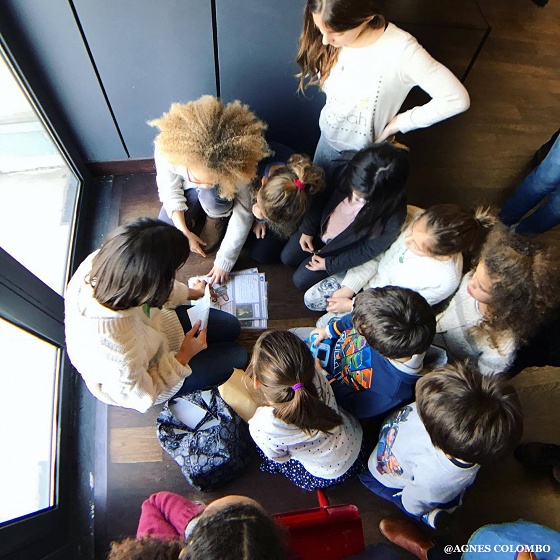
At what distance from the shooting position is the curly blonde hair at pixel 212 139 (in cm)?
156

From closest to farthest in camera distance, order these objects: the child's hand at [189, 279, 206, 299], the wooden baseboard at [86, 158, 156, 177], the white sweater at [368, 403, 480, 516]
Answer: the white sweater at [368, 403, 480, 516], the child's hand at [189, 279, 206, 299], the wooden baseboard at [86, 158, 156, 177]

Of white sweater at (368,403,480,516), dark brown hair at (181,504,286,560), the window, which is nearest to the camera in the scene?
dark brown hair at (181,504,286,560)

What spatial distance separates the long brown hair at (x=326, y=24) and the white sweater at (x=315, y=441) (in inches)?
46.0

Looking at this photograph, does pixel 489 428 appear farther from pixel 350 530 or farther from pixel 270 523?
pixel 270 523

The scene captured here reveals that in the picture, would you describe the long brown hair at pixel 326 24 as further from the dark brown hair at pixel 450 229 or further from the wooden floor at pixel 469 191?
the wooden floor at pixel 469 191

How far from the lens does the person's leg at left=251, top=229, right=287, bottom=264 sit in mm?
2213

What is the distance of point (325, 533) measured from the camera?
118cm

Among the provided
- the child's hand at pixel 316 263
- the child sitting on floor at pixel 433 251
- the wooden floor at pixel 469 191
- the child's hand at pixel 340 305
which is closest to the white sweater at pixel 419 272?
the child sitting on floor at pixel 433 251

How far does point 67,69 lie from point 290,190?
1.14 m

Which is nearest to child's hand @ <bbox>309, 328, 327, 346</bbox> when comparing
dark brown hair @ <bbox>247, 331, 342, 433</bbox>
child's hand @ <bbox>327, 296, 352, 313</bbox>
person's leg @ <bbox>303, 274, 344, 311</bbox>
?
child's hand @ <bbox>327, 296, 352, 313</bbox>

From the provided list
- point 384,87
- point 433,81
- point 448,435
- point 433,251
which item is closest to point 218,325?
point 433,251

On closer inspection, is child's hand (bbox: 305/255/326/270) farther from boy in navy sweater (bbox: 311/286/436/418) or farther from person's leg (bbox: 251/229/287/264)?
boy in navy sweater (bbox: 311/286/436/418)

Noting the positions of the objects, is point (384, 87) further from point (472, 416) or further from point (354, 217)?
point (472, 416)

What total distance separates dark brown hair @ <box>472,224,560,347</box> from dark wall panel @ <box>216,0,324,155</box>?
3.76ft
